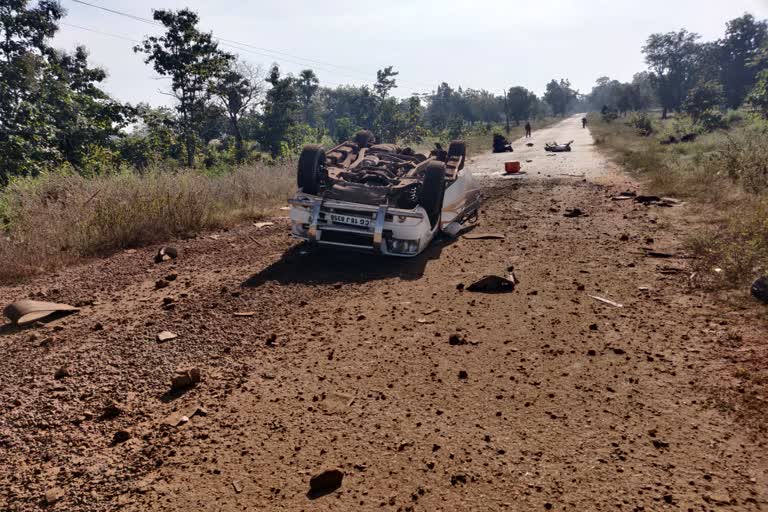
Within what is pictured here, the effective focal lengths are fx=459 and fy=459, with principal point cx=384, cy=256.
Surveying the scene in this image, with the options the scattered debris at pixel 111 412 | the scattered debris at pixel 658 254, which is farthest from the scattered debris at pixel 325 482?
the scattered debris at pixel 658 254

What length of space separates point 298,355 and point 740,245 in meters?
5.51

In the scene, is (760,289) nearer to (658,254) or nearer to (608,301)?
(608,301)

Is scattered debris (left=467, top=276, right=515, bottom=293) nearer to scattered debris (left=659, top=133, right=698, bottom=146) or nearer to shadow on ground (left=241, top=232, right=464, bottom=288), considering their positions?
shadow on ground (left=241, top=232, right=464, bottom=288)

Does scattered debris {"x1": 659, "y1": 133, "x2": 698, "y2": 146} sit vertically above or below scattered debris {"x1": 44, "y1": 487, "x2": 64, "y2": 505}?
above

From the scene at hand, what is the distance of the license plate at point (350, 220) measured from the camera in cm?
589

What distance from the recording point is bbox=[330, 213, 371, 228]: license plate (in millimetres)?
5891

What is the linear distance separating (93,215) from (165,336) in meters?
3.99

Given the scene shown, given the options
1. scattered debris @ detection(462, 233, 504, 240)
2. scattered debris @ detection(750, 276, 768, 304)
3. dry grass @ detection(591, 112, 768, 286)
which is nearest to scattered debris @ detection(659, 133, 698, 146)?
dry grass @ detection(591, 112, 768, 286)

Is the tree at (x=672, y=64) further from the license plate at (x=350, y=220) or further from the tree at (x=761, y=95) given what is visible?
the license plate at (x=350, y=220)

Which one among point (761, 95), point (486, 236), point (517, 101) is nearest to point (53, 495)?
point (486, 236)

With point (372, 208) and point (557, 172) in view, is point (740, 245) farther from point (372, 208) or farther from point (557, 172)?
point (557, 172)

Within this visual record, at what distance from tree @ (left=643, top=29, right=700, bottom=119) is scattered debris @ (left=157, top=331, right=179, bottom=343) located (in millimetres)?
82787

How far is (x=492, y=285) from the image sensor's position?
5121mm

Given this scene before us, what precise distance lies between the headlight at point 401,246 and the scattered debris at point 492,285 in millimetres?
1147
